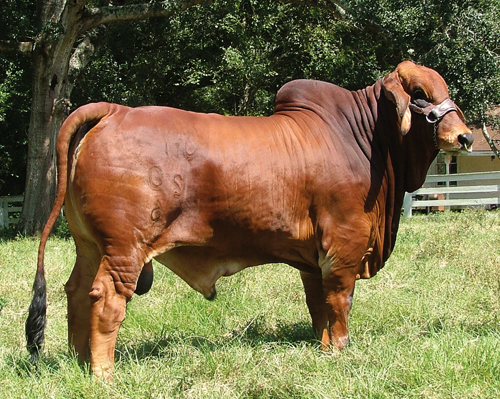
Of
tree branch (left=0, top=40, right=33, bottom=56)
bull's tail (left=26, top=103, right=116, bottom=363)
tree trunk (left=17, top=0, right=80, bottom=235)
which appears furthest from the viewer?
tree branch (left=0, top=40, right=33, bottom=56)

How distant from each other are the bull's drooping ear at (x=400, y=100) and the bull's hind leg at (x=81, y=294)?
7.67 ft

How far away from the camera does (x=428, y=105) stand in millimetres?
4250

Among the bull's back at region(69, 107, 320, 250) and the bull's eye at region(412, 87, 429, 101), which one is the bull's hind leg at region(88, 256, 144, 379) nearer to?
the bull's back at region(69, 107, 320, 250)

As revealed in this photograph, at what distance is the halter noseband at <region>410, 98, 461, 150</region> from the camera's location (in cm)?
418

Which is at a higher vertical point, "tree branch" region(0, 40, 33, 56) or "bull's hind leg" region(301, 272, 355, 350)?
"tree branch" region(0, 40, 33, 56)

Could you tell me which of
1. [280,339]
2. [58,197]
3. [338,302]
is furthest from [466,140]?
[58,197]

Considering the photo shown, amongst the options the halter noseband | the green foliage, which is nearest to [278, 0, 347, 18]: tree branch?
the green foliage

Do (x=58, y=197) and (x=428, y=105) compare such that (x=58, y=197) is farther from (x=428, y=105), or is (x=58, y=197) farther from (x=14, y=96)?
(x=14, y=96)

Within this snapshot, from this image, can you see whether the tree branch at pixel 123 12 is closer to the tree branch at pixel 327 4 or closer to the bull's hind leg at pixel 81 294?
the tree branch at pixel 327 4

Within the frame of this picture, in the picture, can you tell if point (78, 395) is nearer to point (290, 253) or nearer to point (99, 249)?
point (99, 249)

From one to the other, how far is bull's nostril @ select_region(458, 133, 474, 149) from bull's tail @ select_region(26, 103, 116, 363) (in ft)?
7.97

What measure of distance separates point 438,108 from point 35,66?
10399 millimetres

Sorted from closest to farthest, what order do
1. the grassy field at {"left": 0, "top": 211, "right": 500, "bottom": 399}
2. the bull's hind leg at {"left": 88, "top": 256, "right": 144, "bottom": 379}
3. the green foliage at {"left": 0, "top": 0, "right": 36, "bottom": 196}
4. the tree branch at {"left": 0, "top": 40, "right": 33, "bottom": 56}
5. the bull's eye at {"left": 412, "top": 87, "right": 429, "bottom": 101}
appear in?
the grassy field at {"left": 0, "top": 211, "right": 500, "bottom": 399} < the bull's hind leg at {"left": 88, "top": 256, "right": 144, "bottom": 379} < the bull's eye at {"left": 412, "top": 87, "right": 429, "bottom": 101} < the tree branch at {"left": 0, "top": 40, "right": 33, "bottom": 56} < the green foliage at {"left": 0, "top": 0, "right": 36, "bottom": 196}

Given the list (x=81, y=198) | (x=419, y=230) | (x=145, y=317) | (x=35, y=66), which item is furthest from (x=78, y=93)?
(x=81, y=198)
